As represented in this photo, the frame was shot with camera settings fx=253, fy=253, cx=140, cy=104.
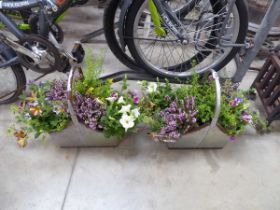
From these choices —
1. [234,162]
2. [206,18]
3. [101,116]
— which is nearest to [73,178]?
[101,116]

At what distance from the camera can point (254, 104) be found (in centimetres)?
209

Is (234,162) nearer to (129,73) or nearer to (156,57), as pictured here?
(129,73)

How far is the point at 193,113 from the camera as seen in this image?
143 cm

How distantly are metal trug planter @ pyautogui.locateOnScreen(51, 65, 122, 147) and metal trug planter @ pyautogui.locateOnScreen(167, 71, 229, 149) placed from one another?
43 cm

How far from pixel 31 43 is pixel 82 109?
672 millimetres

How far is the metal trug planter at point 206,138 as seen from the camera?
1.49 meters

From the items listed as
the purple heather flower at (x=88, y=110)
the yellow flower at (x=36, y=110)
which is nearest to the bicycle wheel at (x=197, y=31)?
the purple heather flower at (x=88, y=110)

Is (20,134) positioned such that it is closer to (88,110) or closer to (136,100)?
(88,110)

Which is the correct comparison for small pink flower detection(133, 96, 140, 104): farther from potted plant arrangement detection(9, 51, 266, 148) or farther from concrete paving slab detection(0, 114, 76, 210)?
concrete paving slab detection(0, 114, 76, 210)

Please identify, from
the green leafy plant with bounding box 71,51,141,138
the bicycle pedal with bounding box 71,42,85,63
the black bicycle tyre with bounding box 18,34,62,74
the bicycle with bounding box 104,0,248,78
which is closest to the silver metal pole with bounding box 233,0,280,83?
the bicycle with bounding box 104,0,248,78

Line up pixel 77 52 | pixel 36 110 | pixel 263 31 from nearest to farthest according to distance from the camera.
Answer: pixel 36 110 → pixel 263 31 → pixel 77 52

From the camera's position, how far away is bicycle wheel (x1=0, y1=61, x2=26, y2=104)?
5.77 ft

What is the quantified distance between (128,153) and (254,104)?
114 centimetres

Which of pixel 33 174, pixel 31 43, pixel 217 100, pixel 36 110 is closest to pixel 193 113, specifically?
pixel 217 100
